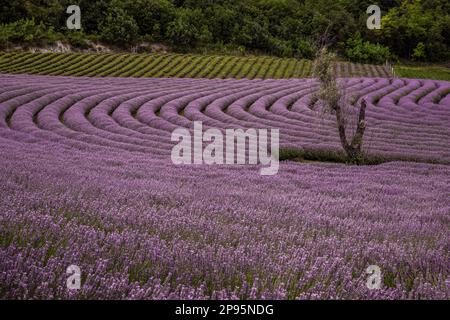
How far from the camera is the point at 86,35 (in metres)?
73.7

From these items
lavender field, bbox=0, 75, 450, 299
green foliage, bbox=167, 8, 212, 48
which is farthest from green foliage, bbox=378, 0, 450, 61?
lavender field, bbox=0, 75, 450, 299

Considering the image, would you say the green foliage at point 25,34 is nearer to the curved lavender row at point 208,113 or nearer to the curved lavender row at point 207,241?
the curved lavender row at point 208,113

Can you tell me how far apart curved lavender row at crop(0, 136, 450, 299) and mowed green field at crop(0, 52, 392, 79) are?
1746 inches

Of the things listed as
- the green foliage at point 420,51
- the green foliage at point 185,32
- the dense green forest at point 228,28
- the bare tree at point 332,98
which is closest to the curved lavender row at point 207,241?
the bare tree at point 332,98

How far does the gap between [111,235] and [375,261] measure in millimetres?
2182

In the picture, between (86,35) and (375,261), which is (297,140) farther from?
(86,35)

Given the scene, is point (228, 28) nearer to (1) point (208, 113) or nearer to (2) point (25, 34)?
(2) point (25, 34)

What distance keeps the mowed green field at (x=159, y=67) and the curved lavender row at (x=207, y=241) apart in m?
44.4

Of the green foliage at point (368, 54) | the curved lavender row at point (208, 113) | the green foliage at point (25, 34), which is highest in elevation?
the green foliage at point (25, 34)

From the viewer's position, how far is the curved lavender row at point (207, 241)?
8.84ft

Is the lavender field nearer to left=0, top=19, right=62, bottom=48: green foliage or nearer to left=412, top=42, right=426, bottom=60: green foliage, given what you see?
left=0, top=19, right=62, bottom=48: green foliage

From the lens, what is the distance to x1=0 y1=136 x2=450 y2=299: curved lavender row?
2693mm

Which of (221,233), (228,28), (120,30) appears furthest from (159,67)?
(221,233)

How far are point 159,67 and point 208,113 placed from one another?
100 feet
